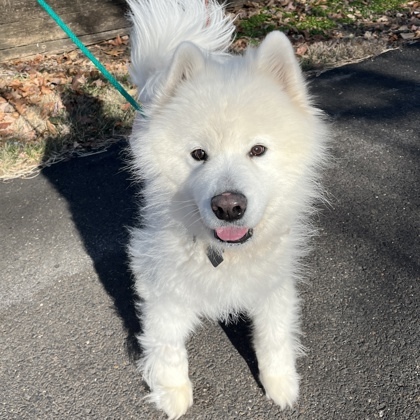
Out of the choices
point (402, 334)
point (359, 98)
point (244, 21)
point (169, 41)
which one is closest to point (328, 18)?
point (244, 21)

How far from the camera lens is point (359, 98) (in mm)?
5324

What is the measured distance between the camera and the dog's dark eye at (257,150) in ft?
6.79

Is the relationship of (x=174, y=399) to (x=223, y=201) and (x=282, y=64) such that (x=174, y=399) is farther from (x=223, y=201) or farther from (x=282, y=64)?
Answer: (x=282, y=64)

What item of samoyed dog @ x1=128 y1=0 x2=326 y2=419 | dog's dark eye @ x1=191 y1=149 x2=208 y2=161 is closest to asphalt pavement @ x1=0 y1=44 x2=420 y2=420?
samoyed dog @ x1=128 y1=0 x2=326 y2=419

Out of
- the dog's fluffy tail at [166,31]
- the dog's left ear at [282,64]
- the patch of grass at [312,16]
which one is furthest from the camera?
the patch of grass at [312,16]

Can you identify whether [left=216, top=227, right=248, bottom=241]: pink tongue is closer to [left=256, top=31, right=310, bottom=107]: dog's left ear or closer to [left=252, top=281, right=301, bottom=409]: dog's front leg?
[left=252, top=281, right=301, bottom=409]: dog's front leg

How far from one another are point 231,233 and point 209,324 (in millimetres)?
1039

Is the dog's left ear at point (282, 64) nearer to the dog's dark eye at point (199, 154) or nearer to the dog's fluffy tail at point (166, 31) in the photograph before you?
the dog's dark eye at point (199, 154)

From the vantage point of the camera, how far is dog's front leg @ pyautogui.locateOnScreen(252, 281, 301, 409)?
2461 millimetres

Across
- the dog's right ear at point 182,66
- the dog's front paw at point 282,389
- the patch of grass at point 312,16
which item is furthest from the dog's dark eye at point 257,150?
the patch of grass at point 312,16

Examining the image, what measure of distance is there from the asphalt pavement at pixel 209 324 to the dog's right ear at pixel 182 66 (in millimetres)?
1477

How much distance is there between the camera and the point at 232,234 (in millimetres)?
2107

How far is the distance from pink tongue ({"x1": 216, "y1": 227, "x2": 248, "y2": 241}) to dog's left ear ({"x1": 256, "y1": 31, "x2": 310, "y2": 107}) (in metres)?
0.67

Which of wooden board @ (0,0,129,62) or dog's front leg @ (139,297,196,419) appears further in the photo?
wooden board @ (0,0,129,62)
